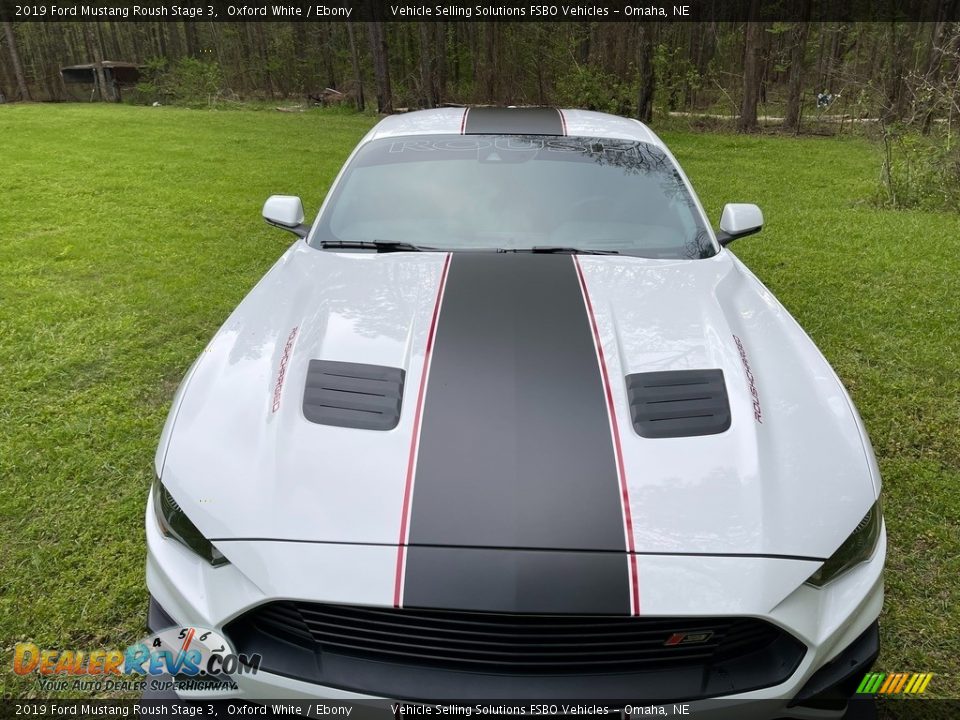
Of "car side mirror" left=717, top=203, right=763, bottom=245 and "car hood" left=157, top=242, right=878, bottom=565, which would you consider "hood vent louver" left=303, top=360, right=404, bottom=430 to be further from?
"car side mirror" left=717, top=203, right=763, bottom=245

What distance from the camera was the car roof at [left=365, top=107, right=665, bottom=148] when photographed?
3004 mm

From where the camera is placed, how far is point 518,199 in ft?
8.64

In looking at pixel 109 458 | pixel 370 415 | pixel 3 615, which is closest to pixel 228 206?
pixel 109 458

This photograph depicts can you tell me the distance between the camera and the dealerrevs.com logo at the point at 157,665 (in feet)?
4.42

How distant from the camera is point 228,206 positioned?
7.45 meters

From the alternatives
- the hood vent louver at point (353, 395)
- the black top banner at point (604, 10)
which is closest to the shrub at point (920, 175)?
the black top banner at point (604, 10)

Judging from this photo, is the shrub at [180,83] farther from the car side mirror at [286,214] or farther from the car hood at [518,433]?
the car hood at [518,433]

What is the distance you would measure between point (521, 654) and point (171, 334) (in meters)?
3.59

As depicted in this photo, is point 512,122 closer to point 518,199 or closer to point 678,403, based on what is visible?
point 518,199

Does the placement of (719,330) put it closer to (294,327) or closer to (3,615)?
(294,327)

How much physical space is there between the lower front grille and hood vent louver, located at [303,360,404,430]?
1.52 feet

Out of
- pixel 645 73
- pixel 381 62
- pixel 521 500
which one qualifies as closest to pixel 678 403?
pixel 521 500

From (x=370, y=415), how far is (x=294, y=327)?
1.82 feet

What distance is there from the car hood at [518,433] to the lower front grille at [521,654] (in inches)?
5.6
